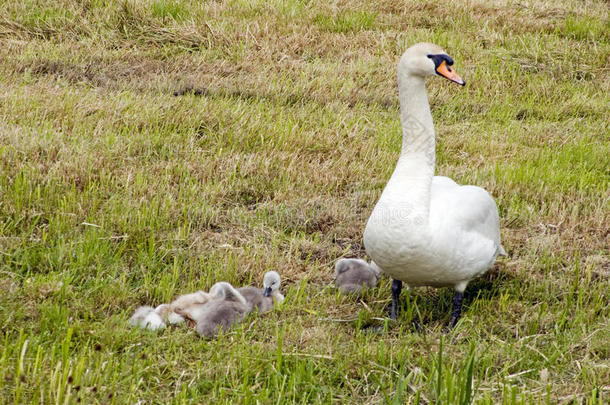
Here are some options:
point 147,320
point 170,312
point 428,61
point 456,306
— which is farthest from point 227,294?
point 428,61

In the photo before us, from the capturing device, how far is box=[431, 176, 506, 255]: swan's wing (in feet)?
14.6

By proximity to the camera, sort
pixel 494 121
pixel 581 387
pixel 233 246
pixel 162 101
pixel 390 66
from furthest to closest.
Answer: pixel 390 66, pixel 494 121, pixel 162 101, pixel 233 246, pixel 581 387

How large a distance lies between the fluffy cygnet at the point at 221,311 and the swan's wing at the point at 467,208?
1239 mm

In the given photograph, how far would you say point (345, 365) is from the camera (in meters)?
3.97

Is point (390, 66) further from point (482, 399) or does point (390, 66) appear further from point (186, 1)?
point (482, 399)

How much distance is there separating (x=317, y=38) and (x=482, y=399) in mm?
7152

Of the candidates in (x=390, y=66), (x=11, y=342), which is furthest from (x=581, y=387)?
(x=390, y=66)

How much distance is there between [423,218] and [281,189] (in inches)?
87.0

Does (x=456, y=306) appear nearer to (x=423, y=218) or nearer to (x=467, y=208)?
(x=467, y=208)

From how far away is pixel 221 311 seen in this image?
4.33 meters

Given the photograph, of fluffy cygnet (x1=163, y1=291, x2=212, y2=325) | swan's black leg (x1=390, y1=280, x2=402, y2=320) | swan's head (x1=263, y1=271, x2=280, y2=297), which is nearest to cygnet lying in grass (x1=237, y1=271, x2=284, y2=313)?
swan's head (x1=263, y1=271, x2=280, y2=297)

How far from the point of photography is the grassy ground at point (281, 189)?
3887mm

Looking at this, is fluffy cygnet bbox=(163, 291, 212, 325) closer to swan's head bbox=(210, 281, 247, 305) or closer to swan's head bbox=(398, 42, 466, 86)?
swan's head bbox=(210, 281, 247, 305)

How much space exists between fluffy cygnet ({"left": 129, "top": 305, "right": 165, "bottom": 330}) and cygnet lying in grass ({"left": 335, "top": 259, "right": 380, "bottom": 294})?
3.96ft
